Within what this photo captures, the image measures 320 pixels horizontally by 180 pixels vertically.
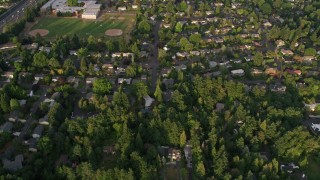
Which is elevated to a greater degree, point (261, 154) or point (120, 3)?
point (120, 3)

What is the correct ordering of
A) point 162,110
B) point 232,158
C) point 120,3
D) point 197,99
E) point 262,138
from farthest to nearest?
1. point 120,3
2. point 197,99
3. point 162,110
4. point 262,138
5. point 232,158

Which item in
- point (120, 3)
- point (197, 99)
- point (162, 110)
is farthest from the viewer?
point (120, 3)

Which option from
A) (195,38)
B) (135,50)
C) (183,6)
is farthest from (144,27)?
(183,6)

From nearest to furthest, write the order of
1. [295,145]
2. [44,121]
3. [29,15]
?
1. [295,145]
2. [44,121]
3. [29,15]

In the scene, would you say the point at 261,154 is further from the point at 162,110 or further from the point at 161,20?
the point at 161,20

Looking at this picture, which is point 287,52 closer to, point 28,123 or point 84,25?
point 84,25

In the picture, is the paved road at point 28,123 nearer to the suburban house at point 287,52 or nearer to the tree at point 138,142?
the tree at point 138,142

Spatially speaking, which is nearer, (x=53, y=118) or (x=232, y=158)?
(x=232, y=158)

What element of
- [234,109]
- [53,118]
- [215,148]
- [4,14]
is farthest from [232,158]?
[4,14]
